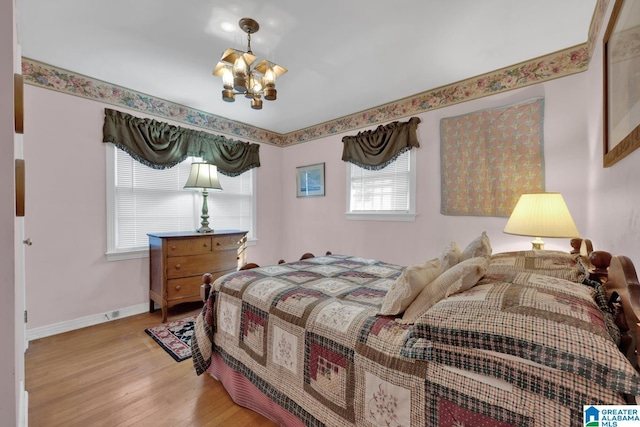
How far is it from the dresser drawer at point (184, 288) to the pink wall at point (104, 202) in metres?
0.57

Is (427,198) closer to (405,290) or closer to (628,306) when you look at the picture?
(405,290)

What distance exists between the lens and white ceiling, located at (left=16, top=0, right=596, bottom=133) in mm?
1793

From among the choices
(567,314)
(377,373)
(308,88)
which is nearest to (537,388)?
(567,314)

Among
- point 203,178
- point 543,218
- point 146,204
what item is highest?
point 203,178

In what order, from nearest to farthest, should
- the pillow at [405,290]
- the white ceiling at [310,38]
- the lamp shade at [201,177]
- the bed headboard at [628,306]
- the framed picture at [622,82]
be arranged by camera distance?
1. the bed headboard at [628,306]
2. the framed picture at [622,82]
3. the pillow at [405,290]
4. the white ceiling at [310,38]
5. the lamp shade at [201,177]

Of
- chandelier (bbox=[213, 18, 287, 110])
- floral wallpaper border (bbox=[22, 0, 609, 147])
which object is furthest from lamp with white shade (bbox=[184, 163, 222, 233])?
chandelier (bbox=[213, 18, 287, 110])

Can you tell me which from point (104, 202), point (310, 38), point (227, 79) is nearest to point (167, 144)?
point (104, 202)

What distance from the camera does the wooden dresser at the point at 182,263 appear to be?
9.20 ft

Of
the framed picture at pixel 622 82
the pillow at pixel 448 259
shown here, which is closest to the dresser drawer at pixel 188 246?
the pillow at pixel 448 259

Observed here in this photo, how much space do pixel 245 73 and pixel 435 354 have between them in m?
1.97

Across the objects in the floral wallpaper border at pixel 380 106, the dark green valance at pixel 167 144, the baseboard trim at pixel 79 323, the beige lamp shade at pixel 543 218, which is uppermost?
the floral wallpaper border at pixel 380 106

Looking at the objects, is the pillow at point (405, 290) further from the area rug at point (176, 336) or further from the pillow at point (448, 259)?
the area rug at point (176, 336)

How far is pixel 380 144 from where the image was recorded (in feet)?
11.1

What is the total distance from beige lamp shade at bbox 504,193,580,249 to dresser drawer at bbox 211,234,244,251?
→ 2.81 metres
